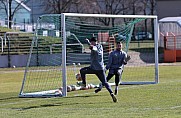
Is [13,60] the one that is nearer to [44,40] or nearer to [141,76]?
[44,40]

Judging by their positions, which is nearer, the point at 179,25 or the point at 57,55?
the point at 57,55

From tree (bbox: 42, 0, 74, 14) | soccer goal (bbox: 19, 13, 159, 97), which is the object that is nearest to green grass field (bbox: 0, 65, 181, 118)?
soccer goal (bbox: 19, 13, 159, 97)

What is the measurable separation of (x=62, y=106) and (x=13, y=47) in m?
28.0

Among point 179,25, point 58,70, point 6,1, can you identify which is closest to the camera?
point 58,70

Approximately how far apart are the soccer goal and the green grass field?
126cm

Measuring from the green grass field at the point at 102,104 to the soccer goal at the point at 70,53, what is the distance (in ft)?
4.15

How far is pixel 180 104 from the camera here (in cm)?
1709

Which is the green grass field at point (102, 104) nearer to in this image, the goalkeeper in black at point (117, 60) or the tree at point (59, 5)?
the goalkeeper in black at point (117, 60)

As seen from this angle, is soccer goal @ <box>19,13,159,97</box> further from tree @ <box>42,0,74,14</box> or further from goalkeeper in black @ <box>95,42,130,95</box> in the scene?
tree @ <box>42,0,74,14</box>

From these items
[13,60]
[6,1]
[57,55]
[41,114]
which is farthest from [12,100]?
[6,1]

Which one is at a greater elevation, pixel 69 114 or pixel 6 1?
pixel 6 1

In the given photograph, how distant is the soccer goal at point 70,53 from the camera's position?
2217cm

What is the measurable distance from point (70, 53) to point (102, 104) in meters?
18.7

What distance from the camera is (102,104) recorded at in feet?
58.6
